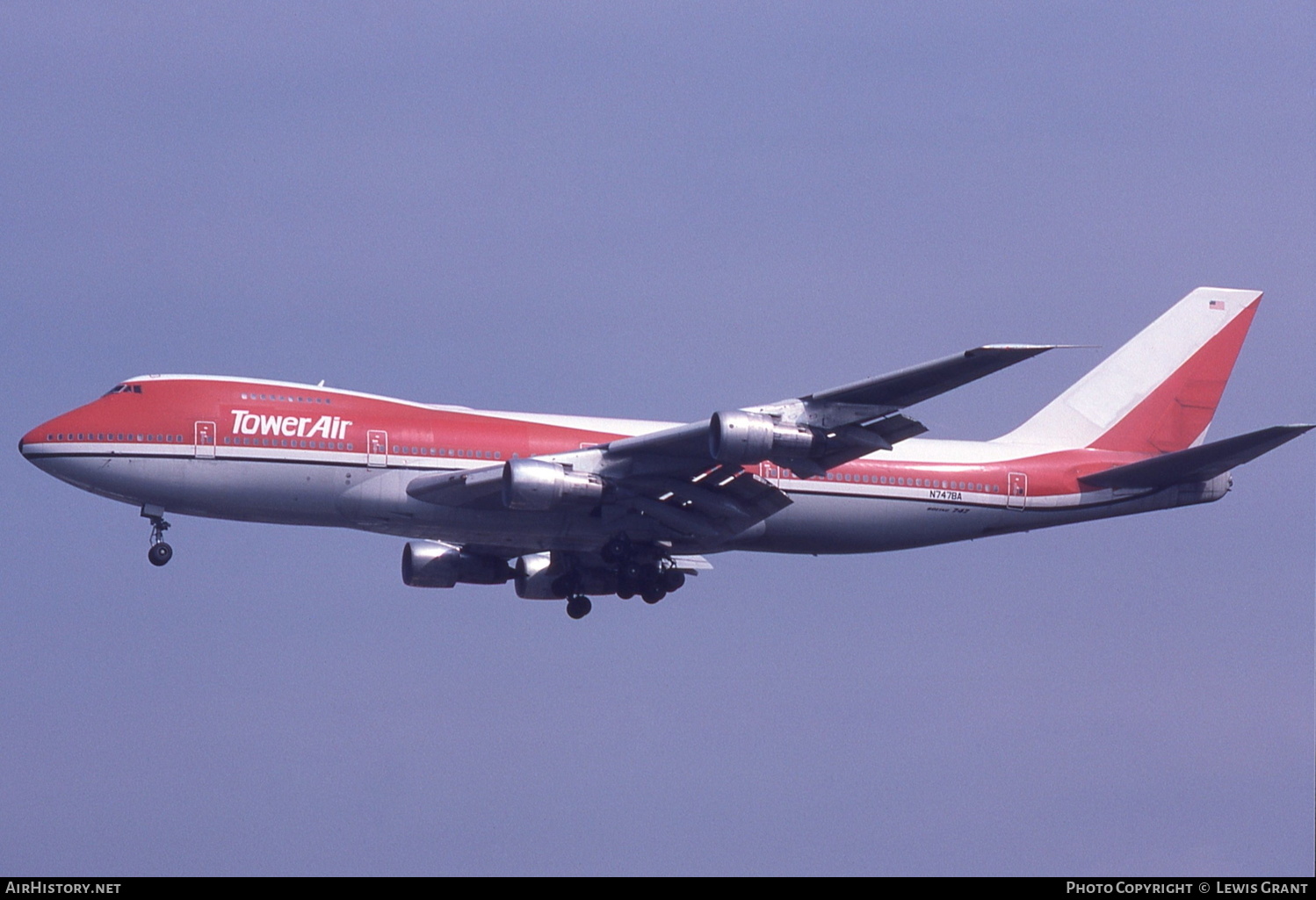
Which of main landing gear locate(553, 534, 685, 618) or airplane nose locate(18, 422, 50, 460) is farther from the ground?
airplane nose locate(18, 422, 50, 460)

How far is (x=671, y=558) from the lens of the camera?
45625mm

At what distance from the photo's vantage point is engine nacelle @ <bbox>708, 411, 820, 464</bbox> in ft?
123

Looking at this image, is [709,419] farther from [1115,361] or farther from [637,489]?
[1115,361]

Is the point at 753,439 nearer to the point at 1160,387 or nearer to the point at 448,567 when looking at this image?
the point at 448,567

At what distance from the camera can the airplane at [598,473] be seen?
1540 inches

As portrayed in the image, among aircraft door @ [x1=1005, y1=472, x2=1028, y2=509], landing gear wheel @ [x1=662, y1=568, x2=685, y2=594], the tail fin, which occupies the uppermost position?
the tail fin

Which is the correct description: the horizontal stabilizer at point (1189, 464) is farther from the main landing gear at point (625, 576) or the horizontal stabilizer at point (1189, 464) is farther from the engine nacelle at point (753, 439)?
the main landing gear at point (625, 576)

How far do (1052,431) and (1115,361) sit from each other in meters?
3.44

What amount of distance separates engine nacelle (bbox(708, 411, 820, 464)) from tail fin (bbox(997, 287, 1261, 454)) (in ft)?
40.0

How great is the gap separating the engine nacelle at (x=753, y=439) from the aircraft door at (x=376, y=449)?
332 inches

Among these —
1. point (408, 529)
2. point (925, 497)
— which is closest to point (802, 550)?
point (925, 497)

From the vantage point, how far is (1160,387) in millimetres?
49031

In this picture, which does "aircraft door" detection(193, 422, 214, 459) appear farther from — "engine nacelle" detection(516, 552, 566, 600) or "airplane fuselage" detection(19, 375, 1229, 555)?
"engine nacelle" detection(516, 552, 566, 600)

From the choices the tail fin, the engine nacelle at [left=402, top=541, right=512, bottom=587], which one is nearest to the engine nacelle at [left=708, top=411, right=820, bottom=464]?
the engine nacelle at [left=402, top=541, right=512, bottom=587]
